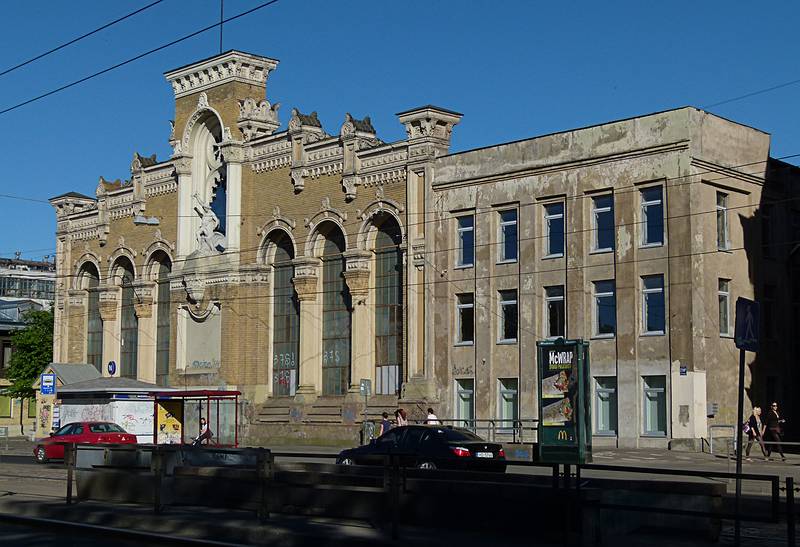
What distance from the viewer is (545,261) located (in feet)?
140

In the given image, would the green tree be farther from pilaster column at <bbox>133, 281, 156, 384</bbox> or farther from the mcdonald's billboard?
the mcdonald's billboard

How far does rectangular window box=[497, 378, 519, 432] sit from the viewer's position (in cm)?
4359

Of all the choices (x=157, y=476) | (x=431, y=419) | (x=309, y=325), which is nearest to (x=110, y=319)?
(x=309, y=325)

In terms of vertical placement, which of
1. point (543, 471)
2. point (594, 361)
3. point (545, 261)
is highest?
point (545, 261)

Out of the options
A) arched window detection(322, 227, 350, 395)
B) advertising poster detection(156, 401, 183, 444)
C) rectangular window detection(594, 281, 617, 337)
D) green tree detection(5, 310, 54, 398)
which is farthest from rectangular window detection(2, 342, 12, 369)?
rectangular window detection(594, 281, 617, 337)

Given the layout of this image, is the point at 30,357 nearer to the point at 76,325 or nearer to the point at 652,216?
the point at 76,325

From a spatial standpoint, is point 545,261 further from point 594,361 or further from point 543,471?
point 543,471

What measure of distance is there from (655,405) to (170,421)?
17908 millimetres

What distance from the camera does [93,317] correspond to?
217 ft

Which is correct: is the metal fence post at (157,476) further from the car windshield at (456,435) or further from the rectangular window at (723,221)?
the rectangular window at (723,221)

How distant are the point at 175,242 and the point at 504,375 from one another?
21.4m

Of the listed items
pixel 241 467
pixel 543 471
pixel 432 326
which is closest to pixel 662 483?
pixel 241 467

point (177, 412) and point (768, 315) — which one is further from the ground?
point (768, 315)

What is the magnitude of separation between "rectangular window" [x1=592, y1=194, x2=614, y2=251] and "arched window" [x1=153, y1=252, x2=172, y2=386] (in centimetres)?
2562
